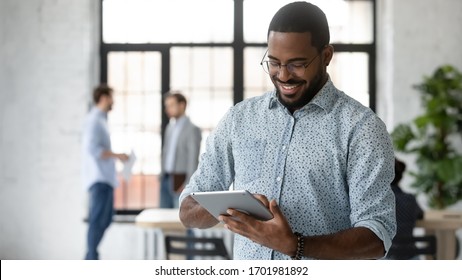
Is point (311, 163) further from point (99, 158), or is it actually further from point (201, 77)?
point (201, 77)

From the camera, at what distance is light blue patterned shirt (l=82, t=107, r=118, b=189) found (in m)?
4.55

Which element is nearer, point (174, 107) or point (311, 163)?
point (311, 163)

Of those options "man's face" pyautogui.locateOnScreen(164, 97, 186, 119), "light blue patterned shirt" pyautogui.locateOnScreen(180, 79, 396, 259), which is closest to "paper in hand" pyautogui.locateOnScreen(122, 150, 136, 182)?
"man's face" pyautogui.locateOnScreen(164, 97, 186, 119)

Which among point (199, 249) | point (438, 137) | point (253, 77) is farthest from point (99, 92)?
point (438, 137)

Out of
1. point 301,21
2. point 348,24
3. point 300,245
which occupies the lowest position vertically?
point 300,245

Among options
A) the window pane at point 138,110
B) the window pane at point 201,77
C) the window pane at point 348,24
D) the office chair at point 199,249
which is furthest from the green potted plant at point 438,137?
the office chair at point 199,249

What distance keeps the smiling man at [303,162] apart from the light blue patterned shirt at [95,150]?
2924 mm

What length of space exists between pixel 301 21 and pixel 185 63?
4.03m

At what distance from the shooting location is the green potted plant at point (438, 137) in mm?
5012

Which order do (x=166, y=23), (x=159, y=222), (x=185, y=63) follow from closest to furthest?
(x=159, y=222)
(x=166, y=23)
(x=185, y=63)

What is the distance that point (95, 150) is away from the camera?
4629 millimetres

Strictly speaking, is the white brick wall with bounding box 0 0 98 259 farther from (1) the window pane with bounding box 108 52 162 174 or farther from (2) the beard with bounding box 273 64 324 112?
(2) the beard with bounding box 273 64 324 112

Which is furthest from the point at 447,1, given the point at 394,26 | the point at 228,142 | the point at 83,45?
the point at 228,142
